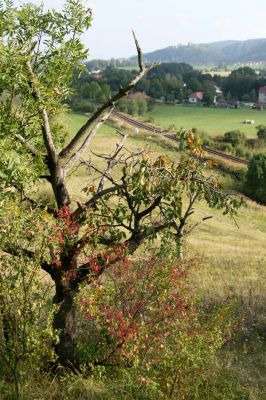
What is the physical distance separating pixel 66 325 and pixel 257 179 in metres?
51.0

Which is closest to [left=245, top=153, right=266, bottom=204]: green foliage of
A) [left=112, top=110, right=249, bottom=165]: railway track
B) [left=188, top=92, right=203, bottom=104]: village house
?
[left=112, top=110, right=249, bottom=165]: railway track

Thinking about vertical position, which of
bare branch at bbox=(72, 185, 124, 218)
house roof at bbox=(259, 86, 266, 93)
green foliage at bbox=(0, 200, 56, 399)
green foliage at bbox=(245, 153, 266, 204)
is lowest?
green foliage at bbox=(245, 153, 266, 204)

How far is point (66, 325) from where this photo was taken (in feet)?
27.6

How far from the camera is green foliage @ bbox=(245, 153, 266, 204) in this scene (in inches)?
2188

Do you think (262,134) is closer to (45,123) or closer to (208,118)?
(208,118)

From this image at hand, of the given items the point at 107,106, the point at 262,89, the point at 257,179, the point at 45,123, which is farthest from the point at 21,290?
the point at 262,89

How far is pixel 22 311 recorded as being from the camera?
6.27m

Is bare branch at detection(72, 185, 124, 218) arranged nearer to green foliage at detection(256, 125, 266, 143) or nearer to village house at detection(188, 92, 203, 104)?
green foliage at detection(256, 125, 266, 143)

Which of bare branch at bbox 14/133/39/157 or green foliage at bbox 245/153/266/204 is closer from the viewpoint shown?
bare branch at bbox 14/133/39/157

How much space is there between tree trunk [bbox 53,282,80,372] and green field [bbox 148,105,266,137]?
3284 inches

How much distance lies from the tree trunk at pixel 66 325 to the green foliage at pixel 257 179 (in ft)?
164

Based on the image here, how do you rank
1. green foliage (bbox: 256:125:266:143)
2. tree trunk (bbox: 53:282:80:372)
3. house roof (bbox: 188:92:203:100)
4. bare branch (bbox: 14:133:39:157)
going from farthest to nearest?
1. house roof (bbox: 188:92:203:100)
2. green foliage (bbox: 256:125:266:143)
3. tree trunk (bbox: 53:282:80:372)
4. bare branch (bbox: 14:133:39:157)

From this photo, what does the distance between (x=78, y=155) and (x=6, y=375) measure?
4.28 meters

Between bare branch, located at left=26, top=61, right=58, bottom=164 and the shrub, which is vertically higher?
bare branch, located at left=26, top=61, right=58, bottom=164
